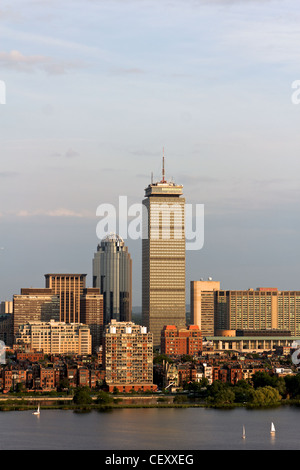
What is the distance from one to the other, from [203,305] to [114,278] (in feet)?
42.6

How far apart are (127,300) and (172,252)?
20824mm

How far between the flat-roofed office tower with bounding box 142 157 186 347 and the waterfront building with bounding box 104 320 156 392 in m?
32.8

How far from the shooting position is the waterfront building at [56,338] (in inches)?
3285

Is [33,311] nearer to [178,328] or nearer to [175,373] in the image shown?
[178,328]

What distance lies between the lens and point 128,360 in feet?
185

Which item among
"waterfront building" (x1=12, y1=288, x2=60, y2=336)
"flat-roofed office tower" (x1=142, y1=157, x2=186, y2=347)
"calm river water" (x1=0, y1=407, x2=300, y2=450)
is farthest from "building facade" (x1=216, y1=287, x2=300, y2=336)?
"calm river water" (x1=0, y1=407, x2=300, y2=450)

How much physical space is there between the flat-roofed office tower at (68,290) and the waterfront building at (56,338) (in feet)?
57.3

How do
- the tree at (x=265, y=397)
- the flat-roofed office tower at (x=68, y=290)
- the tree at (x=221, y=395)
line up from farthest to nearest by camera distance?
the flat-roofed office tower at (x=68, y=290)
the tree at (x=221, y=395)
the tree at (x=265, y=397)

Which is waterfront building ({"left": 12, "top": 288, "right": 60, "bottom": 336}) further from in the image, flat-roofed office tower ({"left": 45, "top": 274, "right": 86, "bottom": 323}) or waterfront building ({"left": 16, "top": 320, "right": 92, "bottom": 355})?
waterfront building ({"left": 16, "top": 320, "right": 92, "bottom": 355})

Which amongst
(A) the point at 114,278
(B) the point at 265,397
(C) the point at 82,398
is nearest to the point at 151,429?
(C) the point at 82,398

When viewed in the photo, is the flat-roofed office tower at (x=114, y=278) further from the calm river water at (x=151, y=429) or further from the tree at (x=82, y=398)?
the calm river water at (x=151, y=429)

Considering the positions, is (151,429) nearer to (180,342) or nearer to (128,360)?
(128,360)

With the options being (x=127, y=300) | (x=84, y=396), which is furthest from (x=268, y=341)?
(x=84, y=396)

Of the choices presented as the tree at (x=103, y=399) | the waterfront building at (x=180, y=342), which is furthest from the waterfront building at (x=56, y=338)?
the tree at (x=103, y=399)
